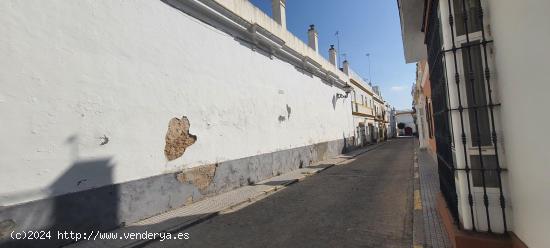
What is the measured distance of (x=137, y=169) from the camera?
250 inches

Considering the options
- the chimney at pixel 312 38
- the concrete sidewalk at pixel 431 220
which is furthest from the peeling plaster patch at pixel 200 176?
the chimney at pixel 312 38

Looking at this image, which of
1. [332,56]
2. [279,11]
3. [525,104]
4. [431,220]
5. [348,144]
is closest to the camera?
[525,104]

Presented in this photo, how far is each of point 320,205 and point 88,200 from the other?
177 inches

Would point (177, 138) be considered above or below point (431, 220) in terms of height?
above

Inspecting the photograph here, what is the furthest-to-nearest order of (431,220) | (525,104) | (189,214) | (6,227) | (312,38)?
(312,38) < (189,214) < (431,220) < (6,227) < (525,104)

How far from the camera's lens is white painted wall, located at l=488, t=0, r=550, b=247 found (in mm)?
2158

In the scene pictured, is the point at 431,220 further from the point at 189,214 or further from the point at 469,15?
the point at 189,214

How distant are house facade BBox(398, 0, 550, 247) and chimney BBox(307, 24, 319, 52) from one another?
15.3 metres

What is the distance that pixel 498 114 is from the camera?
2.95 metres

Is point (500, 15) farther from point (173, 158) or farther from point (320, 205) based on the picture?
point (173, 158)

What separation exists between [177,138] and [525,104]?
6621 mm

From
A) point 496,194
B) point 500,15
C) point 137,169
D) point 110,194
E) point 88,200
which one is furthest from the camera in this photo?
point 137,169

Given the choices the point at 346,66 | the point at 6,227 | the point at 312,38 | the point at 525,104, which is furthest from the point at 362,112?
the point at 6,227

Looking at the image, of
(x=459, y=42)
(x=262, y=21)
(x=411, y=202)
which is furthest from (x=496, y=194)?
(x=262, y=21)
